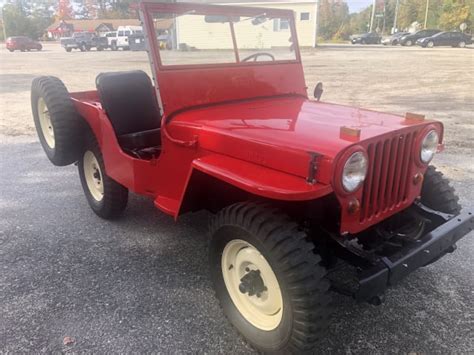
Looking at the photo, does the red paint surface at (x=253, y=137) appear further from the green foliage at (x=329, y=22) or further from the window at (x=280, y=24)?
the green foliage at (x=329, y=22)

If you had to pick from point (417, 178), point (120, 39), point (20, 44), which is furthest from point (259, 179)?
point (20, 44)

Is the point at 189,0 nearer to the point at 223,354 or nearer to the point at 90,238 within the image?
the point at 90,238

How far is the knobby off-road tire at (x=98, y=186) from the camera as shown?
149 inches

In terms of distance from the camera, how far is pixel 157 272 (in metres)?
3.15

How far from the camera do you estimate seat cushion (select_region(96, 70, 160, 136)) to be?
3697 mm

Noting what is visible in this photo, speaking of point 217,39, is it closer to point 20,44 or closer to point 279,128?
point 279,128

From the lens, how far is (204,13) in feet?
10.5

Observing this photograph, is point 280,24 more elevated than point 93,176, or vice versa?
point 280,24

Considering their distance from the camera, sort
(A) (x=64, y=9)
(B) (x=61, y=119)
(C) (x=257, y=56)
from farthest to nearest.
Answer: (A) (x=64, y=9)
(B) (x=61, y=119)
(C) (x=257, y=56)

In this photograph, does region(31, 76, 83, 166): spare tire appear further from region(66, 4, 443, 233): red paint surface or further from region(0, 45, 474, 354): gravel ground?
region(0, 45, 474, 354): gravel ground

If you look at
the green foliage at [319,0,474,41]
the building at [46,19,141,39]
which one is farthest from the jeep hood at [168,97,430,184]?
the building at [46,19,141,39]

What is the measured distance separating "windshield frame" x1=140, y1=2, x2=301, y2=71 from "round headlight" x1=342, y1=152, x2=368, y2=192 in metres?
1.55

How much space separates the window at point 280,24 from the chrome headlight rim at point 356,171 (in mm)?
1865

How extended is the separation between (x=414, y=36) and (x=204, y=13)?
124 feet
